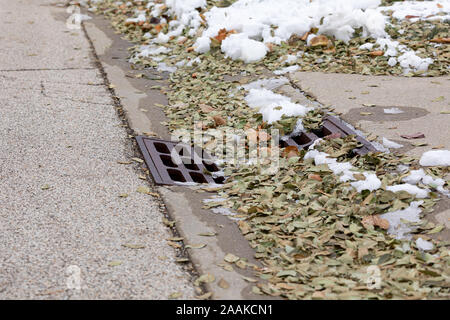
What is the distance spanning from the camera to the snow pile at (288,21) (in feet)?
18.2

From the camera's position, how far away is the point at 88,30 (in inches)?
282

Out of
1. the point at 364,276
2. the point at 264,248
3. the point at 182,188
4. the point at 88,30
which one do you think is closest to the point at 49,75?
the point at 88,30

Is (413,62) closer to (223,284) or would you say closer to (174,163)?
(174,163)

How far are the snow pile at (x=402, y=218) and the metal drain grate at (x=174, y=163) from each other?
1124 mm

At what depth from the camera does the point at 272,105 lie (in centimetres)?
430

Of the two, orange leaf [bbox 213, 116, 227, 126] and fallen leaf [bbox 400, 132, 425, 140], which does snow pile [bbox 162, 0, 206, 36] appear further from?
fallen leaf [bbox 400, 132, 425, 140]

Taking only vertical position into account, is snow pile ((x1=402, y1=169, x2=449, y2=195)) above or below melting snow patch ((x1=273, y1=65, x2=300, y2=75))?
above

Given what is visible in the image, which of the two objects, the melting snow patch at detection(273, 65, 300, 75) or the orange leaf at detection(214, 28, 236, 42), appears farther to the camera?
the orange leaf at detection(214, 28, 236, 42)

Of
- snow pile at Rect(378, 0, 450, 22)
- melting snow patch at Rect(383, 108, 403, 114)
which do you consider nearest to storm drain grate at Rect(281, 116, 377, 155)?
melting snow patch at Rect(383, 108, 403, 114)

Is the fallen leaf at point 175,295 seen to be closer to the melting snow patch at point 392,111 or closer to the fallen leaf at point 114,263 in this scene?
the fallen leaf at point 114,263

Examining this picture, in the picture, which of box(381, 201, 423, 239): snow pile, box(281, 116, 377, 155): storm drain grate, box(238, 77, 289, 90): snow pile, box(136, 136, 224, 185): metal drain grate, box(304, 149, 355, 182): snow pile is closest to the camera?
box(381, 201, 423, 239): snow pile

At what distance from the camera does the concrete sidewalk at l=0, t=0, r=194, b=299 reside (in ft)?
8.44

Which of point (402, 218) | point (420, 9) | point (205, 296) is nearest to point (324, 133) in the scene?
point (402, 218)

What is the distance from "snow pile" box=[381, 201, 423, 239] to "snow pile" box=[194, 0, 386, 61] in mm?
2760
